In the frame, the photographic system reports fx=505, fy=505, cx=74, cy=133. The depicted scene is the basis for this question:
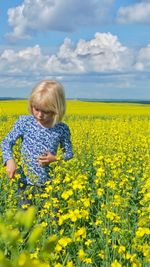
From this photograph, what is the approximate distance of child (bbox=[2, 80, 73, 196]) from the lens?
3393 mm

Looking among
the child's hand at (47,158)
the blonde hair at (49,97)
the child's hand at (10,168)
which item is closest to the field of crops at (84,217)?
the child's hand at (47,158)

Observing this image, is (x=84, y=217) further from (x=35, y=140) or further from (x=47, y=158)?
(x=35, y=140)

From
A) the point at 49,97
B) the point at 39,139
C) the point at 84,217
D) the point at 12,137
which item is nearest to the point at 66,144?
the point at 39,139

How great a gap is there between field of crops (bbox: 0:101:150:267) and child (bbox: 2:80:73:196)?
0.35ft

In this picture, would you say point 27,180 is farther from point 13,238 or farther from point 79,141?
point 79,141

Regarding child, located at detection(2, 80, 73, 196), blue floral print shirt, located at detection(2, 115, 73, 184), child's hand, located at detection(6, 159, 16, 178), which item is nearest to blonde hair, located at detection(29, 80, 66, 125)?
child, located at detection(2, 80, 73, 196)

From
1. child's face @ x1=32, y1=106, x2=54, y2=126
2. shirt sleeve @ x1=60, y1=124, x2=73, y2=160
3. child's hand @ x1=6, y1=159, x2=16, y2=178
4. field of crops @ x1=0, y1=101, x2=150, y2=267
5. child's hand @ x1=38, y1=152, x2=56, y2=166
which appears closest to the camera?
field of crops @ x1=0, y1=101, x2=150, y2=267

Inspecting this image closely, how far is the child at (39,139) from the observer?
339cm

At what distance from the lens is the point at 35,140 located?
11.9 ft

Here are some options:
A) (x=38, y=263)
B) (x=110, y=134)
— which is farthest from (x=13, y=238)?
(x=110, y=134)

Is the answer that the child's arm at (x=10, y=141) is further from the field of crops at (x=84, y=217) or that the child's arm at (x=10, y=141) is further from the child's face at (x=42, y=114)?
the field of crops at (x=84, y=217)

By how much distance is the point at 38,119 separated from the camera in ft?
11.5

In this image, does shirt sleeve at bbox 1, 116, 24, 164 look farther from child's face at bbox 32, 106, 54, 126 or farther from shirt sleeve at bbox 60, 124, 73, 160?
shirt sleeve at bbox 60, 124, 73, 160

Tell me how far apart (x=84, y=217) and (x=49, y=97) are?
0.83 m
